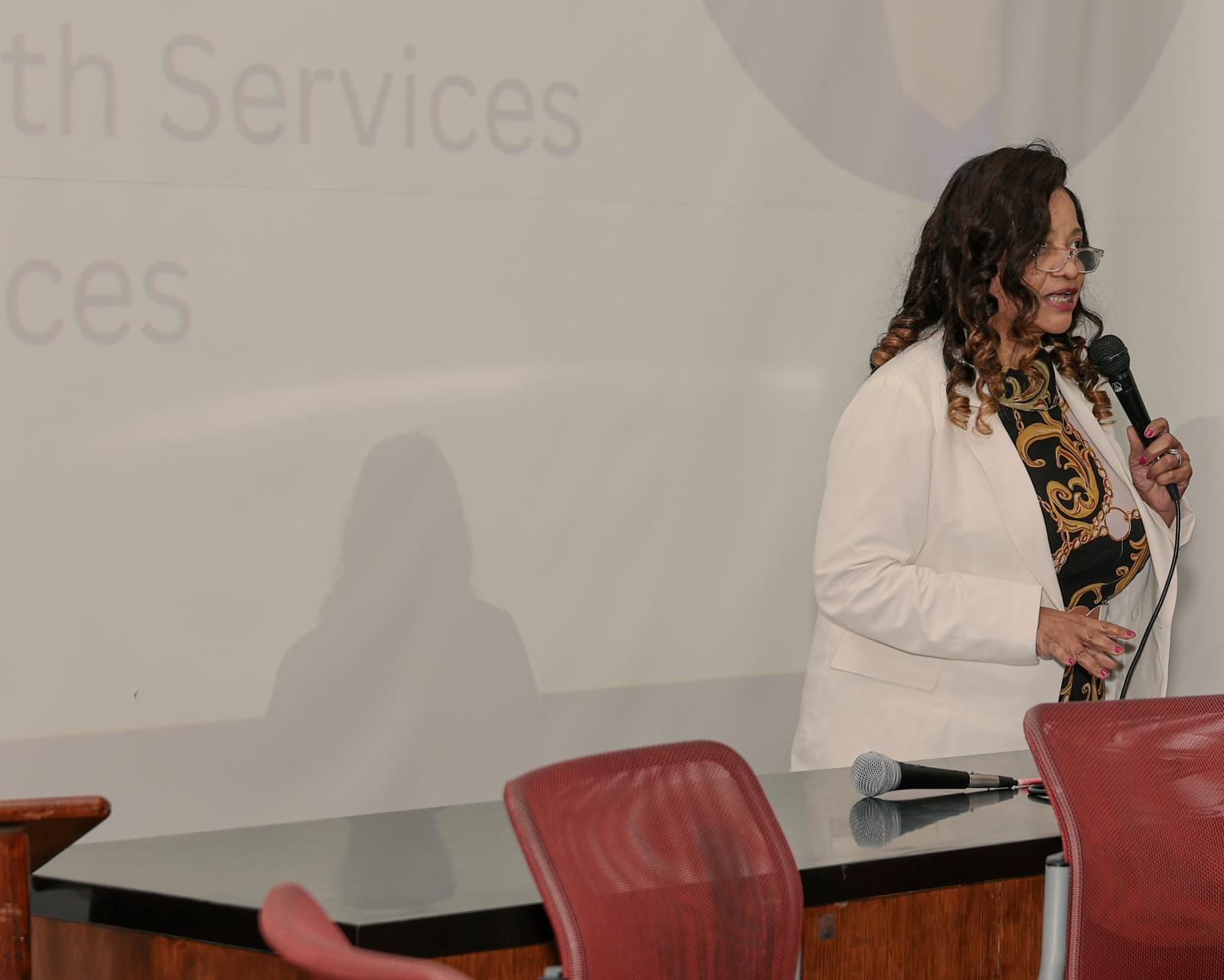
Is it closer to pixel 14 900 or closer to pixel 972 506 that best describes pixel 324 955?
pixel 14 900

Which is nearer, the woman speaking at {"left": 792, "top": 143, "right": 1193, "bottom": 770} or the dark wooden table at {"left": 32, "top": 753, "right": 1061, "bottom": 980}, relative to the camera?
the dark wooden table at {"left": 32, "top": 753, "right": 1061, "bottom": 980}

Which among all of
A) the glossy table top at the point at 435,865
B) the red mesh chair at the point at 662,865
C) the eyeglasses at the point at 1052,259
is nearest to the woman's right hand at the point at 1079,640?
the glossy table top at the point at 435,865

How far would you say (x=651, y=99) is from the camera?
3186 millimetres

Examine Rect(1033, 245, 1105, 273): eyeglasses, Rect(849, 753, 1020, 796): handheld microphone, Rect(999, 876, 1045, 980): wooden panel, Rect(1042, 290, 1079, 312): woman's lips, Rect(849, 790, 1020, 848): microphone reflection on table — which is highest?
Rect(1033, 245, 1105, 273): eyeglasses

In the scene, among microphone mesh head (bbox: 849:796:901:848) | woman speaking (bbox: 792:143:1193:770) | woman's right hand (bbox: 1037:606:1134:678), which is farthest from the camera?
woman speaking (bbox: 792:143:1193:770)

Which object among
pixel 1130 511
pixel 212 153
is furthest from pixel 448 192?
pixel 1130 511

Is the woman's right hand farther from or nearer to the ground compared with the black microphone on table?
nearer to the ground

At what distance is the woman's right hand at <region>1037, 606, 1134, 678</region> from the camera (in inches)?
83.4

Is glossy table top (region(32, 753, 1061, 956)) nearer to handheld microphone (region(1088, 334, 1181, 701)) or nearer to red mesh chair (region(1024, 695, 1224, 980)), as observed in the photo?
red mesh chair (region(1024, 695, 1224, 980))

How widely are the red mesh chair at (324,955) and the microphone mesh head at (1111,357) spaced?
5.72ft

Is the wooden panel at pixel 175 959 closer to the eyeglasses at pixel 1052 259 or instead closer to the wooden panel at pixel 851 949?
the wooden panel at pixel 851 949

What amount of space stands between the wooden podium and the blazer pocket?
1275 mm

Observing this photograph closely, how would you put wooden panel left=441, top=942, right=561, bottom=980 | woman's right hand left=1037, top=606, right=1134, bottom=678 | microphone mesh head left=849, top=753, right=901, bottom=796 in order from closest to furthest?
wooden panel left=441, top=942, right=561, bottom=980 < microphone mesh head left=849, top=753, right=901, bottom=796 < woman's right hand left=1037, top=606, right=1134, bottom=678

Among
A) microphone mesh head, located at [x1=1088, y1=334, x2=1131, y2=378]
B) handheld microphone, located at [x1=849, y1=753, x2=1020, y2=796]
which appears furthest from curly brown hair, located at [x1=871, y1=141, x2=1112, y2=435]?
handheld microphone, located at [x1=849, y1=753, x2=1020, y2=796]
